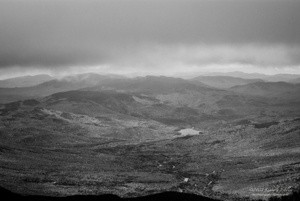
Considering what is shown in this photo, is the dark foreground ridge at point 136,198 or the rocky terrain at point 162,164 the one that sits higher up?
the dark foreground ridge at point 136,198

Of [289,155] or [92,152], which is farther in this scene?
[92,152]

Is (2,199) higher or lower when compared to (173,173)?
higher

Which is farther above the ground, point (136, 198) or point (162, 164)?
point (136, 198)

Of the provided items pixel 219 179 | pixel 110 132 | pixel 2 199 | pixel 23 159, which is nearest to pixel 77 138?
pixel 110 132

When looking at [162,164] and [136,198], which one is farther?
[162,164]

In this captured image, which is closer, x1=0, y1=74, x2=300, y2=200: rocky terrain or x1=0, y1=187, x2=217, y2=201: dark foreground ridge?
x1=0, y1=187, x2=217, y2=201: dark foreground ridge

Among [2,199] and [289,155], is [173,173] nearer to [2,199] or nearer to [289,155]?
[289,155]

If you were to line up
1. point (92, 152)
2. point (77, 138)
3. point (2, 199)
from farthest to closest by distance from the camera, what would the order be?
point (77, 138) → point (92, 152) → point (2, 199)

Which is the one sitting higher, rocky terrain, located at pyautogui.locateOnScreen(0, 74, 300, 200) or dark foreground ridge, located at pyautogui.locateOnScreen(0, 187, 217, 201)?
dark foreground ridge, located at pyautogui.locateOnScreen(0, 187, 217, 201)

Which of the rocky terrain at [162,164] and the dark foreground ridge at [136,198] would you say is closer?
the dark foreground ridge at [136,198]

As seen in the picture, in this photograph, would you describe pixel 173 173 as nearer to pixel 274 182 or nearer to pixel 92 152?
pixel 274 182

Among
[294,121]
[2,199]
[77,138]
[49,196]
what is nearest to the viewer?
[2,199]
